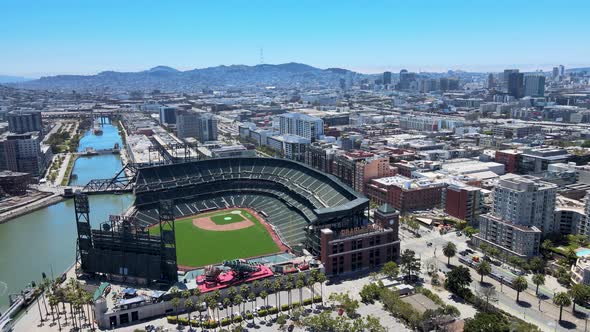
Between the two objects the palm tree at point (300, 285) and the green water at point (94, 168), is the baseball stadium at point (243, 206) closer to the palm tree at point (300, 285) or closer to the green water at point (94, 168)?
the palm tree at point (300, 285)

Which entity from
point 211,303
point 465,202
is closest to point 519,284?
point 465,202

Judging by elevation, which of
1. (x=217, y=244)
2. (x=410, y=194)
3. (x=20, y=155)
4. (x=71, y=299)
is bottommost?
(x=217, y=244)

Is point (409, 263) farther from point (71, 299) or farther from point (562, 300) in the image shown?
point (71, 299)

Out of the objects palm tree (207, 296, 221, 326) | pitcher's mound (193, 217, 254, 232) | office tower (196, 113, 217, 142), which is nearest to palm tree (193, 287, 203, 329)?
palm tree (207, 296, 221, 326)

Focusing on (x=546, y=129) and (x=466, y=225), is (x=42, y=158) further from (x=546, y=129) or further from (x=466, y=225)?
(x=546, y=129)

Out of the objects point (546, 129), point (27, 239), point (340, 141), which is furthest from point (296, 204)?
point (546, 129)

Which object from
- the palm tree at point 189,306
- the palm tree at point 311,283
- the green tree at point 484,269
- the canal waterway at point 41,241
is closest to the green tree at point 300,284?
the palm tree at point 311,283
